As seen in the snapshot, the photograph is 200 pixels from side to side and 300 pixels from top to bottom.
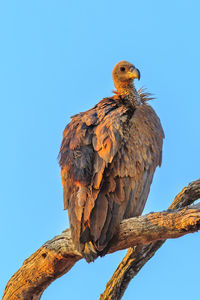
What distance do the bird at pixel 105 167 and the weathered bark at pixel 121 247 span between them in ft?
0.99

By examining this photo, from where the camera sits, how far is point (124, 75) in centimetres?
867

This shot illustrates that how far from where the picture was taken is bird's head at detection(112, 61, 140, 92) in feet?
28.1

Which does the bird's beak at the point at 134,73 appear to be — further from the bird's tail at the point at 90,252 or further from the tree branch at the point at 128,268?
the bird's tail at the point at 90,252

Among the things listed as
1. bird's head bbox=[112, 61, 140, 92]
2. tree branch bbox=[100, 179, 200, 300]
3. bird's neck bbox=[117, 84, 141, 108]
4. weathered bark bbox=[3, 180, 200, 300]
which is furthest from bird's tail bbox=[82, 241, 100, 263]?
bird's head bbox=[112, 61, 140, 92]

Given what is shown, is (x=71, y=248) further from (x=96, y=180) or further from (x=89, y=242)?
(x=96, y=180)

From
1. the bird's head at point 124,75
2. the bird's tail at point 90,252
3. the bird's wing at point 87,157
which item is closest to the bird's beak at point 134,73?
the bird's head at point 124,75

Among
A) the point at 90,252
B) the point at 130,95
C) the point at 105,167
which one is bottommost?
the point at 90,252

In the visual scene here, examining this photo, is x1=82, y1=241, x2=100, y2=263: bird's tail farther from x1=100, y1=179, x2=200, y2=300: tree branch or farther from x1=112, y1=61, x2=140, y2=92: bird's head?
x1=112, y1=61, x2=140, y2=92: bird's head

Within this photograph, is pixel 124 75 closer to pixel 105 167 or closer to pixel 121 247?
pixel 105 167

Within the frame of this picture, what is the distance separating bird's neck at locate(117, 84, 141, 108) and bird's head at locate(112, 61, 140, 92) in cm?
2

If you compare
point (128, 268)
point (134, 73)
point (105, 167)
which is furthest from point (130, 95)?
point (128, 268)

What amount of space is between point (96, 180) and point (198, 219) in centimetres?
158

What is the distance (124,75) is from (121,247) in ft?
10.1

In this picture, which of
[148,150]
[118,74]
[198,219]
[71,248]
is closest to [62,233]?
[71,248]
